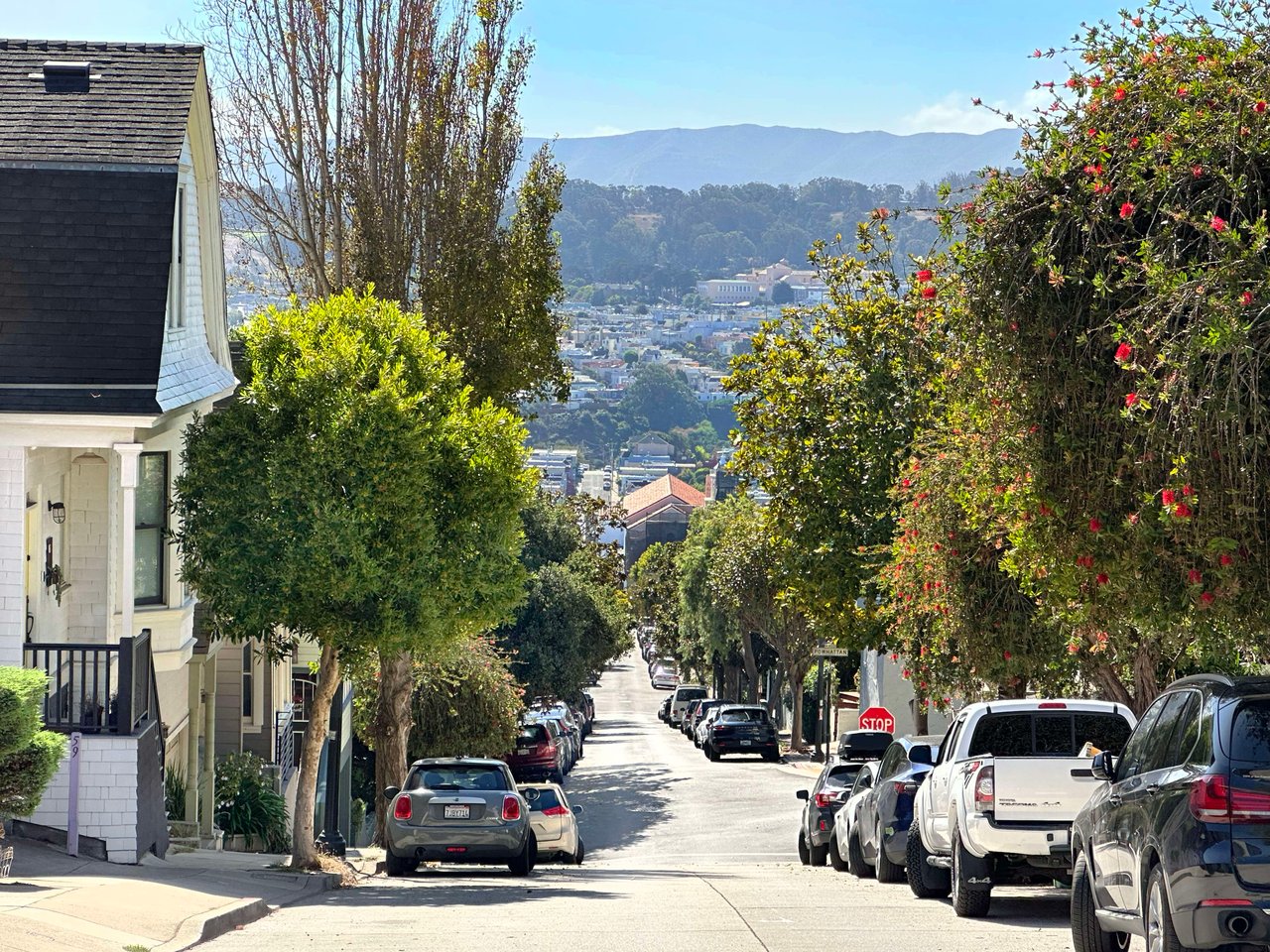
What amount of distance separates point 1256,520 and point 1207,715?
143 cm

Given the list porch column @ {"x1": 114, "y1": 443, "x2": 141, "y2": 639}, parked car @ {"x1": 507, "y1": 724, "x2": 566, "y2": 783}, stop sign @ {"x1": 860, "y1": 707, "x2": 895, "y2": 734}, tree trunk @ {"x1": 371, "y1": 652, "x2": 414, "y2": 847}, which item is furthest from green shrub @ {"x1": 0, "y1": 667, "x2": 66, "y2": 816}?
parked car @ {"x1": 507, "y1": 724, "x2": 566, "y2": 783}

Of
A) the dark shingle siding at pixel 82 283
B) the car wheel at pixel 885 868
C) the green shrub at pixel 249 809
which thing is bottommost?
the green shrub at pixel 249 809

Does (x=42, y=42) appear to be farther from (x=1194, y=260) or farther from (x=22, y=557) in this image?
(x=1194, y=260)

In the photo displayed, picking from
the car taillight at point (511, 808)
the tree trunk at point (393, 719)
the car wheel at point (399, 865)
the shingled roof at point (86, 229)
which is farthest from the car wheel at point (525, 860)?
the tree trunk at point (393, 719)

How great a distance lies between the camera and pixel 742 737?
51.6 m

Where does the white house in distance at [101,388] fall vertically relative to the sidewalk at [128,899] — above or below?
above

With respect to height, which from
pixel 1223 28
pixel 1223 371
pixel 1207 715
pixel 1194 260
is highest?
pixel 1223 28

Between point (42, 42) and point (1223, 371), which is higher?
point (42, 42)

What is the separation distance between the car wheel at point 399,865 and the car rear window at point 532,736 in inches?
785

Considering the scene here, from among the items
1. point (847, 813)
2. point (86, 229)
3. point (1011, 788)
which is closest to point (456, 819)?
point (847, 813)

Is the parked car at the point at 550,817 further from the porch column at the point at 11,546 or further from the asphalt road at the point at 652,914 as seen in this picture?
the porch column at the point at 11,546

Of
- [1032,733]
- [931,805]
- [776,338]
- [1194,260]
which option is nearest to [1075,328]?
[1194,260]

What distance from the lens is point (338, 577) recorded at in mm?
16953

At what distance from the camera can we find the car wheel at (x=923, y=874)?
15484 millimetres
